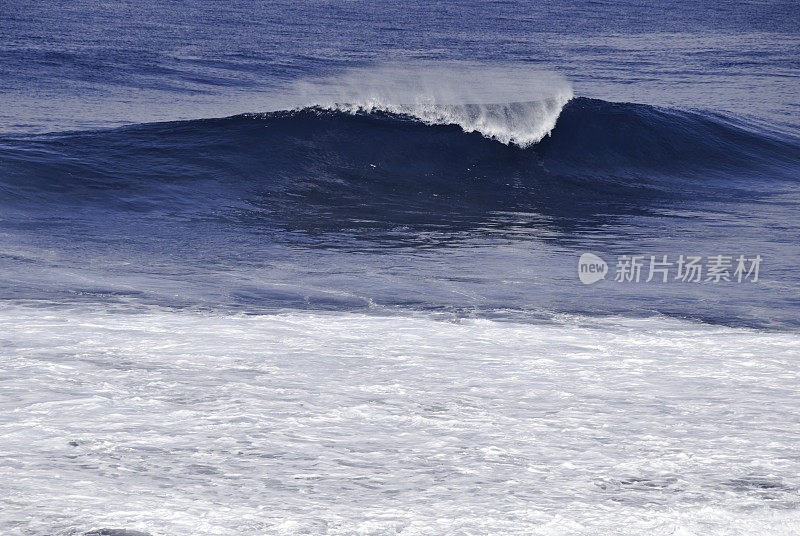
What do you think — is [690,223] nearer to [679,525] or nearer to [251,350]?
[251,350]

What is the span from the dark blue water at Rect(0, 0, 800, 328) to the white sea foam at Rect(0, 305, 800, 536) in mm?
857

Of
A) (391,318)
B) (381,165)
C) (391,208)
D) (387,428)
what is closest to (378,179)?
(381,165)

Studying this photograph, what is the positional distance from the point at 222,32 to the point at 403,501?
2672cm

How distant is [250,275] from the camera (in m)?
6.69

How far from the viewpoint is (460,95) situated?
57.6 feet

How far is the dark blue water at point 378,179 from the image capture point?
6.34 m

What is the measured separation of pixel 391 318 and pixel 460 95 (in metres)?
12.8

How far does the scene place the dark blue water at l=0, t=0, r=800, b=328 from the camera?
6344 millimetres

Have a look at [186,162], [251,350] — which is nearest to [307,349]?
[251,350]

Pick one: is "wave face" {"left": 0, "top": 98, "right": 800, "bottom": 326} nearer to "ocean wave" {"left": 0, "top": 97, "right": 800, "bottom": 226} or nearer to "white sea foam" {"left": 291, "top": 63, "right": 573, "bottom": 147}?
"ocean wave" {"left": 0, "top": 97, "right": 800, "bottom": 226}

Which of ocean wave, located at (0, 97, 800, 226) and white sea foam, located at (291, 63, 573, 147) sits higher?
white sea foam, located at (291, 63, 573, 147)

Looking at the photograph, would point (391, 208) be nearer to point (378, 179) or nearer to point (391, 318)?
point (378, 179)

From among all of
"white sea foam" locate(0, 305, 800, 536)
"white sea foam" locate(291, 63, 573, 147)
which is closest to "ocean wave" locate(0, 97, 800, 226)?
"white sea foam" locate(291, 63, 573, 147)

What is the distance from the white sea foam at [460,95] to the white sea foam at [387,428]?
8326 mm
